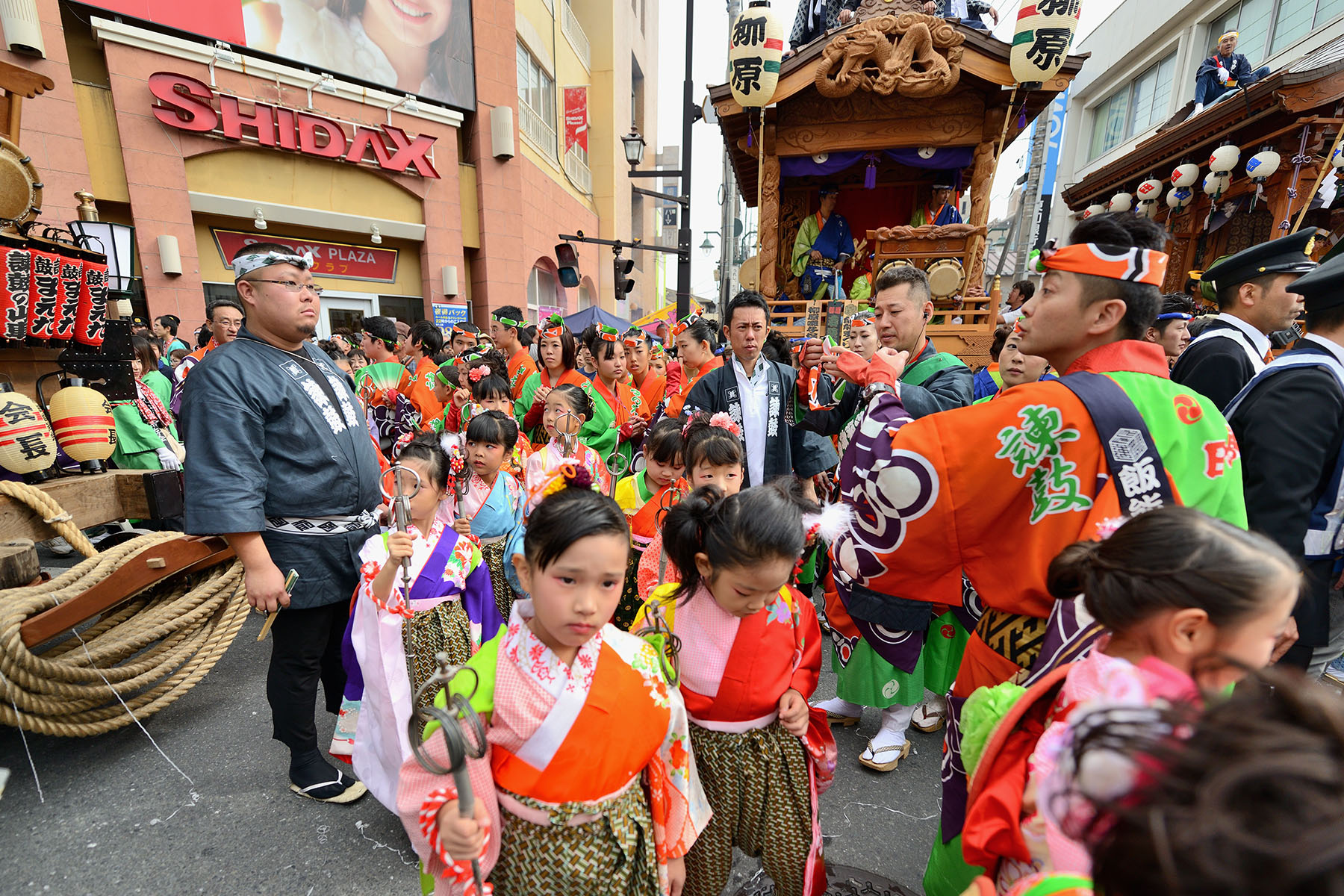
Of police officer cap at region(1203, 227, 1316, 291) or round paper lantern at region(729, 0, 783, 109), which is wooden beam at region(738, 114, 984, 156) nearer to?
round paper lantern at region(729, 0, 783, 109)

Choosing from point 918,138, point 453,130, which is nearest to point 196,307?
point 453,130

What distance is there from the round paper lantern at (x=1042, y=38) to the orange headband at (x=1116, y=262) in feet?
15.4

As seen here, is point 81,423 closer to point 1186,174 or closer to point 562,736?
point 562,736

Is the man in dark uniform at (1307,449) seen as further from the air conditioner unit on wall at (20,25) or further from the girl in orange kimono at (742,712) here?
the air conditioner unit on wall at (20,25)

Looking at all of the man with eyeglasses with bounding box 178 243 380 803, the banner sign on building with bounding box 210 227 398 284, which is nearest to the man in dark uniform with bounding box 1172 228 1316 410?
the man with eyeglasses with bounding box 178 243 380 803

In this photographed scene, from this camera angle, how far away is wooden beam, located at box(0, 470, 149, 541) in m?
2.40

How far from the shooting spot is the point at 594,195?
792 inches

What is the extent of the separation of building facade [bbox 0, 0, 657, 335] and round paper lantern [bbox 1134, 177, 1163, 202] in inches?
474

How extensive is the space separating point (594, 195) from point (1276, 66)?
55.1 feet

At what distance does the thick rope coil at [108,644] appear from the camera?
7.34 feet

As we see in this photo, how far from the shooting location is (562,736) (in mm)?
1285

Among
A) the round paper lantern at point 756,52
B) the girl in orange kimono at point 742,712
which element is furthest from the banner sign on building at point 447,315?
the girl in orange kimono at point 742,712

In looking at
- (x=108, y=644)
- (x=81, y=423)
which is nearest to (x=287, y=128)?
(x=81, y=423)

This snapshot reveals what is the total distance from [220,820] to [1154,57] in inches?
805
